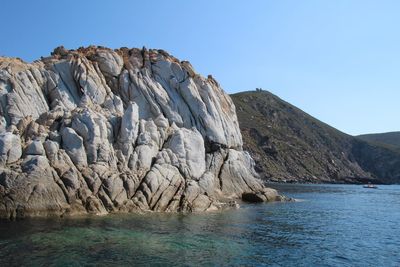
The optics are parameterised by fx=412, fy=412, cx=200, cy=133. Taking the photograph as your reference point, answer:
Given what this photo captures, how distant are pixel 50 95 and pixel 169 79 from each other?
71.4ft

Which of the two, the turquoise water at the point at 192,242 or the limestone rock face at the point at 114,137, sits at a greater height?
the limestone rock face at the point at 114,137

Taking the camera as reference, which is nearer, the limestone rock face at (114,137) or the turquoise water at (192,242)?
the turquoise water at (192,242)

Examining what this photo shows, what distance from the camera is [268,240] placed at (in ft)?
137

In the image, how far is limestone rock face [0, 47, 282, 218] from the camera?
161 feet

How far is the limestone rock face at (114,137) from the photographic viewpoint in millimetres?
48969

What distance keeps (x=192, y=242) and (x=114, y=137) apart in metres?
26.7

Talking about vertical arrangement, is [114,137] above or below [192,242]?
above

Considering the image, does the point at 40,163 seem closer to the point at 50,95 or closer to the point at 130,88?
the point at 50,95

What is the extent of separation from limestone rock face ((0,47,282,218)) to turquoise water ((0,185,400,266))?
15.7 ft

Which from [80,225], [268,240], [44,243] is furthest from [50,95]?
[268,240]

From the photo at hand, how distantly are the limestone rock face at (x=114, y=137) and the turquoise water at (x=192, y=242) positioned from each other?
15.7 ft

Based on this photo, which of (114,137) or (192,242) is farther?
(114,137)

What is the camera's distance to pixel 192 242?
3762 cm

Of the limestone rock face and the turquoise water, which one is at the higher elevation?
the limestone rock face
